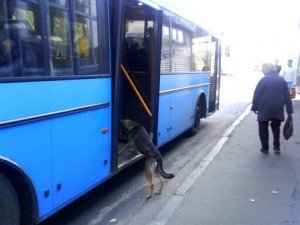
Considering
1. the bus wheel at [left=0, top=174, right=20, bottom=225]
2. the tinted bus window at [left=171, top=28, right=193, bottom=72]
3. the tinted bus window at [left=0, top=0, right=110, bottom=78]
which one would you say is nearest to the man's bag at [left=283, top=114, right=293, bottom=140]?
the tinted bus window at [left=171, top=28, right=193, bottom=72]

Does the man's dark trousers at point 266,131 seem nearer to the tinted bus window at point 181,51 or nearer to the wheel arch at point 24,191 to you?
the tinted bus window at point 181,51

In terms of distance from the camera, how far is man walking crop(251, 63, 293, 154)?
8.45 metres

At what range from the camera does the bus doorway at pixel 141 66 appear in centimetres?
707

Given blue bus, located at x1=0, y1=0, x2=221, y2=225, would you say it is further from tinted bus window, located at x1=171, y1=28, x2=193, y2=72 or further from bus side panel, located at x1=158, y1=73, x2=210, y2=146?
tinted bus window, located at x1=171, y1=28, x2=193, y2=72

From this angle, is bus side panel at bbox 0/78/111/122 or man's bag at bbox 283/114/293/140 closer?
bus side panel at bbox 0/78/111/122

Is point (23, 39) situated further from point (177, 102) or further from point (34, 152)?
point (177, 102)

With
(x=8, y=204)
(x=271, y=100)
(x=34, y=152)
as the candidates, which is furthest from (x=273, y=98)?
(x=8, y=204)

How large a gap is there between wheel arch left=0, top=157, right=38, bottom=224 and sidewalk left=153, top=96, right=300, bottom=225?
152 cm

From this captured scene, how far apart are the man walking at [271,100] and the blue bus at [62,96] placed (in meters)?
2.26

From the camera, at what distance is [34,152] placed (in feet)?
13.1

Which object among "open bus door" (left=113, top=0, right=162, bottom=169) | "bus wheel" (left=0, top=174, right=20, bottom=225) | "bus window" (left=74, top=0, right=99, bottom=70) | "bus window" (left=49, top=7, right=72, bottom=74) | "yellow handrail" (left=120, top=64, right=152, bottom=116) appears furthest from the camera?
"open bus door" (left=113, top=0, right=162, bottom=169)

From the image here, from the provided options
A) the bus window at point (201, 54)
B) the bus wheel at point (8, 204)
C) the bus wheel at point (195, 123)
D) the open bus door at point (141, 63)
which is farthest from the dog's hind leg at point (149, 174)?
the bus wheel at point (195, 123)

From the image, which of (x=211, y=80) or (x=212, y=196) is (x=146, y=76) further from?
(x=211, y=80)

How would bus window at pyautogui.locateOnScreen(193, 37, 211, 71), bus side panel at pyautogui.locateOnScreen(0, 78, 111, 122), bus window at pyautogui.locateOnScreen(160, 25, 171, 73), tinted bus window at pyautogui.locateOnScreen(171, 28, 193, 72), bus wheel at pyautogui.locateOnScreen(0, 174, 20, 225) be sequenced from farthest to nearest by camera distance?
bus window at pyautogui.locateOnScreen(193, 37, 211, 71) < tinted bus window at pyautogui.locateOnScreen(171, 28, 193, 72) < bus window at pyautogui.locateOnScreen(160, 25, 171, 73) < bus wheel at pyautogui.locateOnScreen(0, 174, 20, 225) < bus side panel at pyautogui.locateOnScreen(0, 78, 111, 122)
